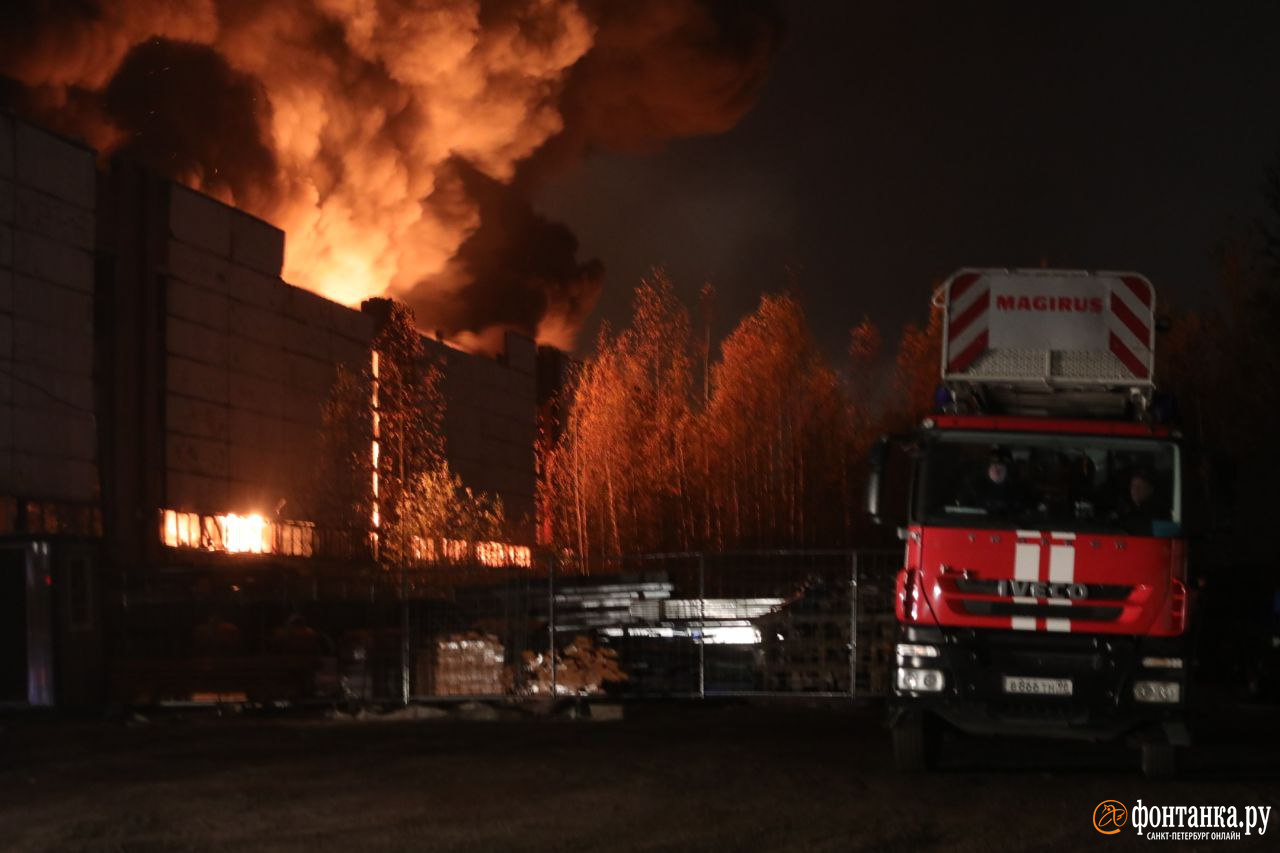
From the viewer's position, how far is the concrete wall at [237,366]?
40.2m

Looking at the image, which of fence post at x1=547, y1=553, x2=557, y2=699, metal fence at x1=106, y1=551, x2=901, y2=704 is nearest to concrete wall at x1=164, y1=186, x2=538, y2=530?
metal fence at x1=106, y1=551, x2=901, y2=704

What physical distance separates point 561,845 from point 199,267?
34596mm

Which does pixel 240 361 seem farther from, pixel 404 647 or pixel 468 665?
pixel 468 665

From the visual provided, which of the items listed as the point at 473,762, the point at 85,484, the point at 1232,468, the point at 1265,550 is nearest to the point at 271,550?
the point at 85,484

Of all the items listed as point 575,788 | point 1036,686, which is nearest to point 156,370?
point 575,788

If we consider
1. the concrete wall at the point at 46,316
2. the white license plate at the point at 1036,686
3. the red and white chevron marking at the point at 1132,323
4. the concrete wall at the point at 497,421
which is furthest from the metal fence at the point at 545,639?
the concrete wall at the point at 497,421

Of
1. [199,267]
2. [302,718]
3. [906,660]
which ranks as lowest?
[302,718]

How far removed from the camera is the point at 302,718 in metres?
18.9

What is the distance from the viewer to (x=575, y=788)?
Answer: 11266mm

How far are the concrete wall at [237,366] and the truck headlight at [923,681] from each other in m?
30.3

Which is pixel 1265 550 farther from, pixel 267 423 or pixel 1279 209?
pixel 267 423

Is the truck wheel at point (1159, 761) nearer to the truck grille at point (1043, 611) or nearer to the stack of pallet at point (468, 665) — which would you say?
the truck grille at point (1043, 611)

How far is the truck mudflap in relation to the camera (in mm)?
11414

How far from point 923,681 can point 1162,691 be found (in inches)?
62.2
